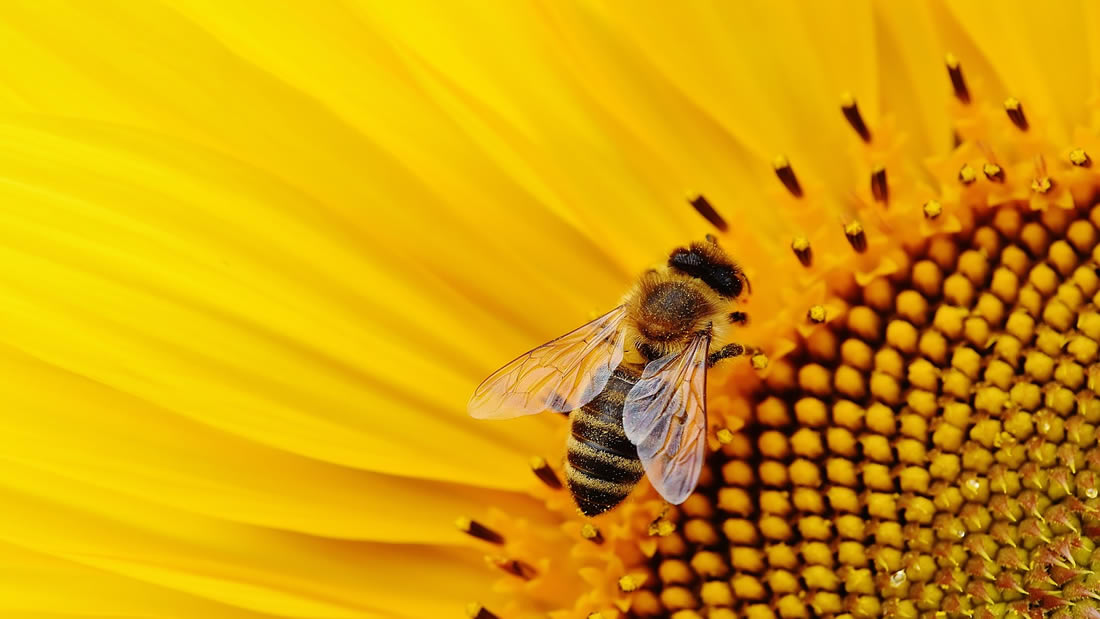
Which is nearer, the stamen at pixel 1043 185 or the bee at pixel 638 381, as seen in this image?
the bee at pixel 638 381

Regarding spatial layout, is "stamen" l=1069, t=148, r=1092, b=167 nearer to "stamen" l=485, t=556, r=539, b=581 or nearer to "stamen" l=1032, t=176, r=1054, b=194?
"stamen" l=1032, t=176, r=1054, b=194

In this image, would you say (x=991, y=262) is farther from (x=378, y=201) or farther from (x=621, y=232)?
(x=378, y=201)

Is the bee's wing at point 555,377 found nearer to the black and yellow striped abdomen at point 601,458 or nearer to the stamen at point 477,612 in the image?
the black and yellow striped abdomen at point 601,458

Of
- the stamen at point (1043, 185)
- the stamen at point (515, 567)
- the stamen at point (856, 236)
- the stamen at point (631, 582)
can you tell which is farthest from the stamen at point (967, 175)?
the stamen at point (515, 567)

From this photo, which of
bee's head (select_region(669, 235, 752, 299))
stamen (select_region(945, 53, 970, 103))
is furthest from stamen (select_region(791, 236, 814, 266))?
stamen (select_region(945, 53, 970, 103))

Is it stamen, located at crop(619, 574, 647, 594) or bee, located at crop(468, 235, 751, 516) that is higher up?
bee, located at crop(468, 235, 751, 516)

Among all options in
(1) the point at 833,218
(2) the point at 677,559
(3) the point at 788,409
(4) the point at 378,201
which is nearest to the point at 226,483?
(4) the point at 378,201
